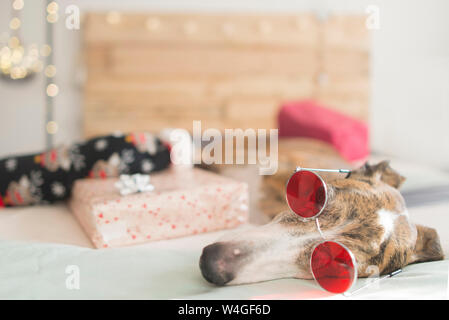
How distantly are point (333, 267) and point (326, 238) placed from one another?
0.05m

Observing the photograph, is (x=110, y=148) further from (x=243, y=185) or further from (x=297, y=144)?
(x=297, y=144)

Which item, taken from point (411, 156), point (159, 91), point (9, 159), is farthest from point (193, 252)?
point (159, 91)

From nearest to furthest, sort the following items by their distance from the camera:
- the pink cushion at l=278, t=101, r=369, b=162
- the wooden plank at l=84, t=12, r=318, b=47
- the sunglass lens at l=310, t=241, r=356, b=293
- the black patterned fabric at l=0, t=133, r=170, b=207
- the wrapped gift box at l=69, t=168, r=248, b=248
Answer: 1. the sunglass lens at l=310, t=241, r=356, b=293
2. the wrapped gift box at l=69, t=168, r=248, b=248
3. the black patterned fabric at l=0, t=133, r=170, b=207
4. the pink cushion at l=278, t=101, r=369, b=162
5. the wooden plank at l=84, t=12, r=318, b=47

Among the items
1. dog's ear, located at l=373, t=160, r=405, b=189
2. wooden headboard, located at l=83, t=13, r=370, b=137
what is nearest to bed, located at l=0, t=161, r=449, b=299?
dog's ear, located at l=373, t=160, r=405, b=189

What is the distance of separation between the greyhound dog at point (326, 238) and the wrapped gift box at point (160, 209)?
248 mm

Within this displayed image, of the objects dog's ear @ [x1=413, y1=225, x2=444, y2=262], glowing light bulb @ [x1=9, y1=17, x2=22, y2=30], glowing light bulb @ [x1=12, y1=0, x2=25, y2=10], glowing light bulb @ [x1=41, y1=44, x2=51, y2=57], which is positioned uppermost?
glowing light bulb @ [x1=12, y1=0, x2=25, y2=10]

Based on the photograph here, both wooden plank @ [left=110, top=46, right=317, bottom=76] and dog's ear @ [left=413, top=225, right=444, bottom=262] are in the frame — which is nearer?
dog's ear @ [left=413, top=225, right=444, bottom=262]

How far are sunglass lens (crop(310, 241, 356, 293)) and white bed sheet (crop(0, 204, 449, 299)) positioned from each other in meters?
0.02

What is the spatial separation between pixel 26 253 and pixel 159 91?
1916mm

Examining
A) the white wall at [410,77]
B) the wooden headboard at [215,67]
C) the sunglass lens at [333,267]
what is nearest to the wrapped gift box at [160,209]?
the sunglass lens at [333,267]

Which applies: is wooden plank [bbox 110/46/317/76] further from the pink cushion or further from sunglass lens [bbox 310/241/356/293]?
sunglass lens [bbox 310/241/356/293]

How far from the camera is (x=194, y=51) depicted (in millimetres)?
2518

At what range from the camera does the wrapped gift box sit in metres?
0.80

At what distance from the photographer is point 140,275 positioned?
25.0 inches
